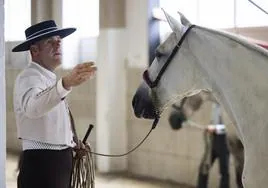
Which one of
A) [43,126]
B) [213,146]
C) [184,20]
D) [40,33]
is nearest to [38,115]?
[43,126]

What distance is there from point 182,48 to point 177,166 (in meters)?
2.82

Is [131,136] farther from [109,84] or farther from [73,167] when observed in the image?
[73,167]

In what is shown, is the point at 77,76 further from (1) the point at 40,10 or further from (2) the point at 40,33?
(1) the point at 40,10

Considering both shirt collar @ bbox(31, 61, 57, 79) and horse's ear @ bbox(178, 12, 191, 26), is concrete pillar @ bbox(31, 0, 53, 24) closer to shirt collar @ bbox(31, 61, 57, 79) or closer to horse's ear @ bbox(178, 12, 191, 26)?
shirt collar @ bbox(31, 61, 57, 79)

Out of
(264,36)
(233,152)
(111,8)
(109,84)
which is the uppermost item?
(111,8)

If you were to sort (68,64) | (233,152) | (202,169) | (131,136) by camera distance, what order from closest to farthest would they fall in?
(233,152) < (202,169) < (131,136) < (68,64)

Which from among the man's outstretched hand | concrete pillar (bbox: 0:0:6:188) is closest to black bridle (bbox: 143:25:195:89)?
the man's outstretched hand

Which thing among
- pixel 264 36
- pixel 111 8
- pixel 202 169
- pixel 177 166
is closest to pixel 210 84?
pixel 264 36

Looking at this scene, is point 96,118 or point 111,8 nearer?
point 111,8

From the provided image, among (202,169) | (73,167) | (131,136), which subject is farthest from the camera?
(131,136)

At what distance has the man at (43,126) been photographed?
5.66 ft

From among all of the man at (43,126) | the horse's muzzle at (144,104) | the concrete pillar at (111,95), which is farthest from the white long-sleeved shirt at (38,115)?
the concrete pillar at (111,95)

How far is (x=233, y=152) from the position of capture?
10.5 feet

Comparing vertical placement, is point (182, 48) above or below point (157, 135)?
above
